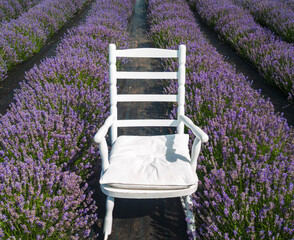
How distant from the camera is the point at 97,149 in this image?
2.53m

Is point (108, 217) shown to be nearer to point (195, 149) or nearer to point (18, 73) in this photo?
point (195, 149)

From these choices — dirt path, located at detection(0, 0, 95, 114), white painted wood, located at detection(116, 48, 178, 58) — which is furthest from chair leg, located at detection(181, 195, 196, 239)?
dirt path, located at detection(0, 0, 95, 114)

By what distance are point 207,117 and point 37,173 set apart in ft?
5.21

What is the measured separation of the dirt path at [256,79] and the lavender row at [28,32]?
3.44m

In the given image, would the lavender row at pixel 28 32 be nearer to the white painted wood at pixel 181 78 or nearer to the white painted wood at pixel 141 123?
the white painted wood at pixel 141 123

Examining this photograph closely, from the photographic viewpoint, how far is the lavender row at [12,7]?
7773 millimetres

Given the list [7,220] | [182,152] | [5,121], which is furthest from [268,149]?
[5,121]

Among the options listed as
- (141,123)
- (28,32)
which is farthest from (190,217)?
(28,32)

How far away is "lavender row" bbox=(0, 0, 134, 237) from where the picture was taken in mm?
1636

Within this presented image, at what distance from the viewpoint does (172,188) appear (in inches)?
64.4

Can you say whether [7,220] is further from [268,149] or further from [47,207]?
[268,149]

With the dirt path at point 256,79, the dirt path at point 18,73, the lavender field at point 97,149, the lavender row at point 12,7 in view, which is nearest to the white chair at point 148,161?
the lavender field at point 97,149

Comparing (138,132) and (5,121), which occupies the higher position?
(5,121)

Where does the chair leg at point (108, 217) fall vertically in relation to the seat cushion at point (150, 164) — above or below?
below
